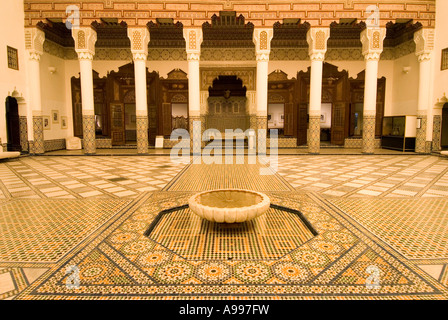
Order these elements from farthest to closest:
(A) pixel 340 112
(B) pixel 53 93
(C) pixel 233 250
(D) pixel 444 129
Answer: (A) pixel 340 112 < (B) pixel 53 93 < (D) pixel 444 129 < (C) pixel 233 250

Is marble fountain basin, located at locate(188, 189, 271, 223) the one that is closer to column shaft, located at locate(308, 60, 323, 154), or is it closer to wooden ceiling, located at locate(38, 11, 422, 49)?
column shaft, located at locate(308, 60, 323, 154)

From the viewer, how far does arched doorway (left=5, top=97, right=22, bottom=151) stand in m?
7.88

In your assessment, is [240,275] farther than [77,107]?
No

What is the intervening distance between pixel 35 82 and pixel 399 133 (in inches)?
404

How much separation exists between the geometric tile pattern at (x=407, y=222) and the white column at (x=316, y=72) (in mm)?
4597

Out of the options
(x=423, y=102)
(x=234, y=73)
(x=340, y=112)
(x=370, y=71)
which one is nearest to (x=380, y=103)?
(x=340, y=112)

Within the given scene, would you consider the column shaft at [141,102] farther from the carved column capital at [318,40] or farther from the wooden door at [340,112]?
the wooden door at [340,112]

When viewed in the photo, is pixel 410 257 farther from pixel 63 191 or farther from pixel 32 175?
pixel 32 175

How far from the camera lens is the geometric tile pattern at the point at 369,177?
4.03m

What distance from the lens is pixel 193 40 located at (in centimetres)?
771

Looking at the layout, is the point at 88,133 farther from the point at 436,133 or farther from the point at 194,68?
the point at 436,133

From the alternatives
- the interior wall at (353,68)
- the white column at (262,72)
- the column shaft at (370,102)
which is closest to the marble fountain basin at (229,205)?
the white column at (262,72)
